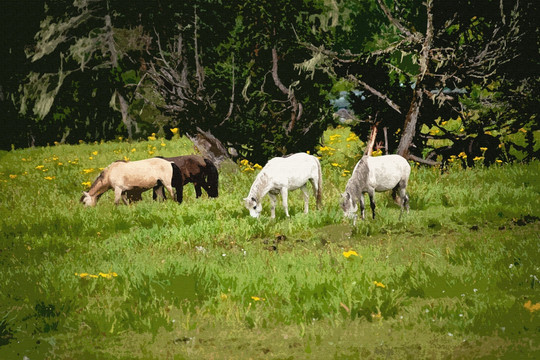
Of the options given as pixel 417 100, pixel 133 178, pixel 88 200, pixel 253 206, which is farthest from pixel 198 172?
pixel 417 100

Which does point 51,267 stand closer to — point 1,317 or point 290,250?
point 1,317

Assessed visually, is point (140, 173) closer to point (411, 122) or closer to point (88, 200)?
point (88, 200)

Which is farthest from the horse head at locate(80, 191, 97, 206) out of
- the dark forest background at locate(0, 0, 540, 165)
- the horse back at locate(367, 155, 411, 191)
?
the horse back at locate(367, 155, 411, 191)

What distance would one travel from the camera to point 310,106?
16219mm

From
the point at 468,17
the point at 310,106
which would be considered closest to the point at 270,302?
the point at 310,106

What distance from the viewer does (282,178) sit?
36.0 ft

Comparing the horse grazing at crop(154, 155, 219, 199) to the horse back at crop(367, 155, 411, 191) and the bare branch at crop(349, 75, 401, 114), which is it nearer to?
the horse back at crop(367, 155, 411, 191)

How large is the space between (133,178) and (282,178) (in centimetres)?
336

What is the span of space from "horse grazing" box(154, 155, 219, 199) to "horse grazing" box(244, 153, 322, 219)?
2512 millimetres

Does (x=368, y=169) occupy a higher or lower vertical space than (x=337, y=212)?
higher

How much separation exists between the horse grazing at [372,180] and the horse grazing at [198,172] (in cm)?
403

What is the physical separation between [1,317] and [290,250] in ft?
13.8

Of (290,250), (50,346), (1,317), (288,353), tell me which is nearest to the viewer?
(288,353)

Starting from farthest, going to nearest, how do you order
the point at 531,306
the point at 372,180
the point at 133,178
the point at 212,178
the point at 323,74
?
1. the point at 323,74
2. the point at 212,178
3. the point at 133,178
4. the point at 372,180
5. the point at 531,306
